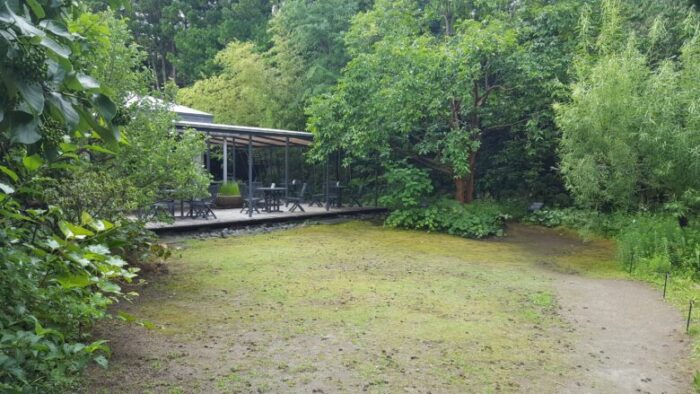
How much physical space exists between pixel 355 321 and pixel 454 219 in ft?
20.6

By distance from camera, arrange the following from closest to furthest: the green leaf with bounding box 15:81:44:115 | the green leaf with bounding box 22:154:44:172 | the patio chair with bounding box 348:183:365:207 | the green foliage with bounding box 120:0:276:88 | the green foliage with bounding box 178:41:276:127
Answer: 1. the green leaf with bounding box 15:81:44:115
2. the green leaf with bounding box 22:154:44:172
3. the patio chair with bounding box 348:183:365:207
4. the green foliage with bounding box 178:41:276:127
5. the green foliage with bounding box 120:0:276:88

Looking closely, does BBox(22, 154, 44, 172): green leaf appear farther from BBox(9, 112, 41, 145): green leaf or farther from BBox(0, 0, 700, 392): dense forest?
BBox(9, 112, 41, 145): green leaf

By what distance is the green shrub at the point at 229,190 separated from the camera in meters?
12.8

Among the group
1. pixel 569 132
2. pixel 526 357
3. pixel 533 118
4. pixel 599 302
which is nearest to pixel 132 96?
pixel 526 357

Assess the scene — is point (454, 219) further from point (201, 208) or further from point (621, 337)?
point (621, 337)

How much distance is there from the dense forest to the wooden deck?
1.37 metres

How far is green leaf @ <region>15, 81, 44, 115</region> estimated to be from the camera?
842mm

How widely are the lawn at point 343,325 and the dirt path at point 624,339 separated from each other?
0.55 feet

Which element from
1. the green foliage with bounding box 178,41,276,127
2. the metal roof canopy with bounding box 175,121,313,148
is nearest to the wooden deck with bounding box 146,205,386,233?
the metal roof canopy with bounding box 175,121,313,148

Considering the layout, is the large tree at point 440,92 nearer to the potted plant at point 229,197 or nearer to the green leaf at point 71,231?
the potted plant at point 229,197

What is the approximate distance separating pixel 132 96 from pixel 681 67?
816cm

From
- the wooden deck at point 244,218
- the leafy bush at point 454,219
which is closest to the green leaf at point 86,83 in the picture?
the wooden deck at point 244,218

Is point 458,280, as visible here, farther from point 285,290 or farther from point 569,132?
point 569,132

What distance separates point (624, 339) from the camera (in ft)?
13.7
